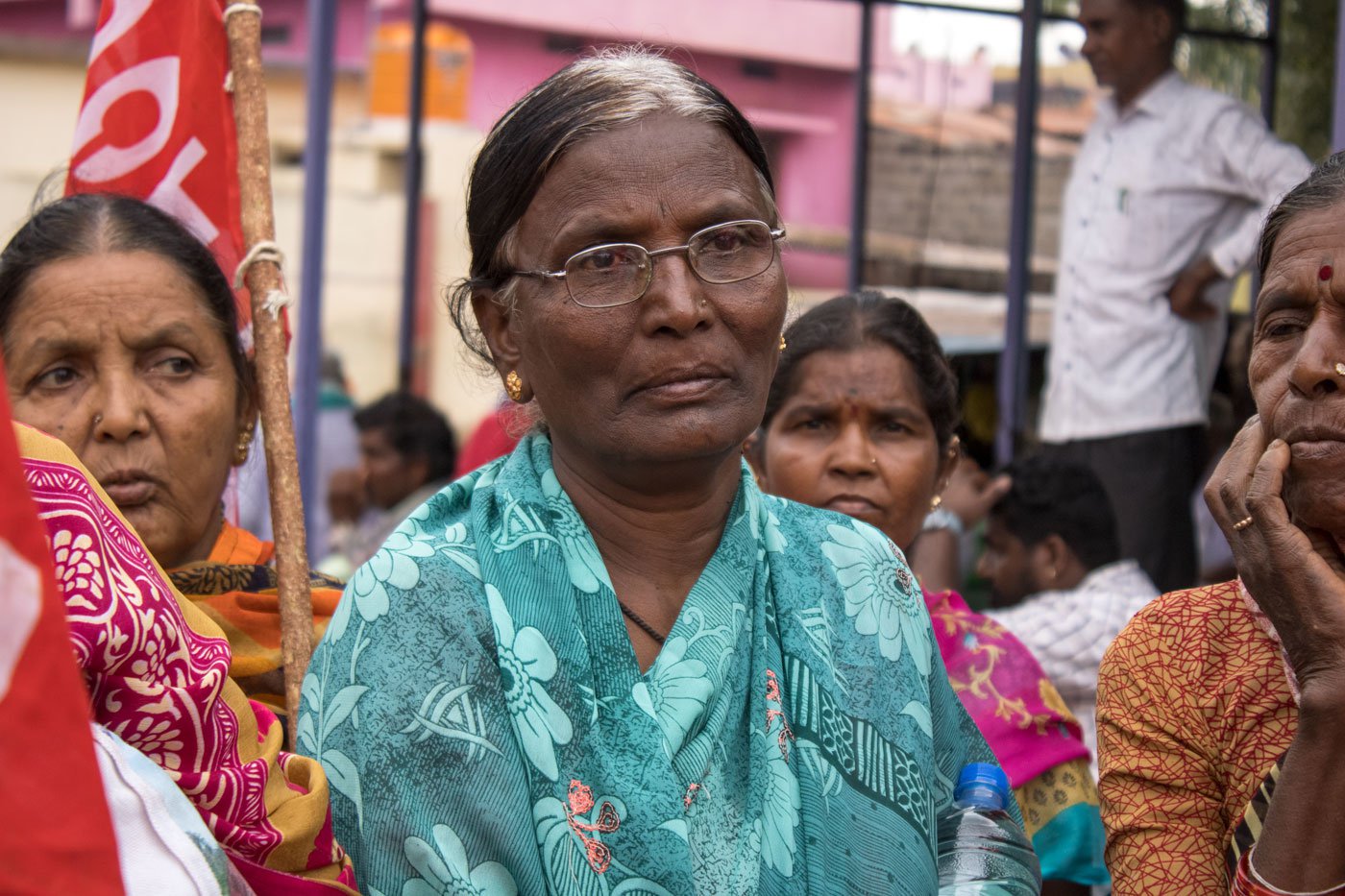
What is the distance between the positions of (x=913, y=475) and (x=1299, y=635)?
124 cm

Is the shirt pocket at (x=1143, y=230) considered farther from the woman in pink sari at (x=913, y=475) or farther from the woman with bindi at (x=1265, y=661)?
the woman with bindi at (x=1265, y=661)

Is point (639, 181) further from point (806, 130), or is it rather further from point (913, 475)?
point (806, 130)

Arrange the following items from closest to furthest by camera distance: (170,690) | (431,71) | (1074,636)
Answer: (170,690)
(1074,636)
(431,71)

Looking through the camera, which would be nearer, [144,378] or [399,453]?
[144,378]

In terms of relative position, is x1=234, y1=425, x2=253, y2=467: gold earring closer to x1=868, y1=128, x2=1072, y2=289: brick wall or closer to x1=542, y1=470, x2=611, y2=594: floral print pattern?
x1=542, y1=470, x2=611, y2=594: floral print pattern

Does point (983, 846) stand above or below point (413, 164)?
below

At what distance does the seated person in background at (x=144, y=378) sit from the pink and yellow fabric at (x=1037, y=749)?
123 cm

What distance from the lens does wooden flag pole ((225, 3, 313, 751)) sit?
107 inches

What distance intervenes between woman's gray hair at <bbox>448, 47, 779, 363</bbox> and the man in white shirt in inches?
133

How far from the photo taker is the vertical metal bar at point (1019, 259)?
6.61m

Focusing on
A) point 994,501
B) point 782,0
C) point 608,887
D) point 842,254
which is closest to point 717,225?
point 608,887

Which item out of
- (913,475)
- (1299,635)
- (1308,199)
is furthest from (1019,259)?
(1299,635)

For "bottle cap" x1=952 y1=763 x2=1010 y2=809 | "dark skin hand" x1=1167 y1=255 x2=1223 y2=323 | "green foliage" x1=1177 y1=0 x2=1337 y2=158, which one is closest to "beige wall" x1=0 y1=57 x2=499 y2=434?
"green foliage" x1=1177 y1=0 x2=1337 y2=158

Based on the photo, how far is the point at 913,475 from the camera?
10.5 feet
